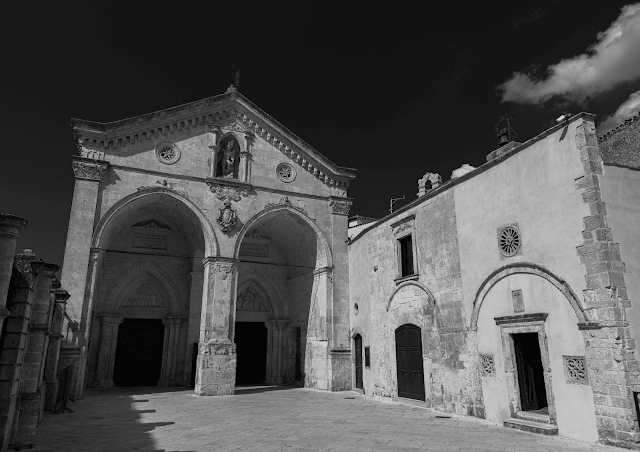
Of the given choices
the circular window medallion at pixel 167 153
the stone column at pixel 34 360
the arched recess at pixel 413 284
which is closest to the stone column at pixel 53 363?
the stone column at pixel 34 360

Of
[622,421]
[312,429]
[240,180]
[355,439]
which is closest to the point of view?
[622,421]

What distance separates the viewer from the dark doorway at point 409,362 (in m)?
12.9

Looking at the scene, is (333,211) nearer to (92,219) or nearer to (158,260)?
(158,260)

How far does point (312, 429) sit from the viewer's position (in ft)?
30.4

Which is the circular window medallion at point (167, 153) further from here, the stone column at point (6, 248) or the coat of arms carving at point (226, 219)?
the stone column at point (6, 248)

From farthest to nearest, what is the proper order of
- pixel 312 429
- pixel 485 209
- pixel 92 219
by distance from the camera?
1. pixel 92 219
2. pixel 485 209
3. pixel 312 429

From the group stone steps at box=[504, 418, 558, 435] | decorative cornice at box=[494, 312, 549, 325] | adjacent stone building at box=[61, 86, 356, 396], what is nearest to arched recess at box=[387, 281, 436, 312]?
decorative cornice at box=[494, 312, 549, 325]

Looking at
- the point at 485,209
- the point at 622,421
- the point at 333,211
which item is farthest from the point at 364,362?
the point at 622,421

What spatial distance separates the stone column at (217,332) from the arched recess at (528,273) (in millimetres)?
8594

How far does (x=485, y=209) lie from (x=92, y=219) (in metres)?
12.2

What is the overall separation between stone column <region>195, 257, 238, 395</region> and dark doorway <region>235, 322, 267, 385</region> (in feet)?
14.2

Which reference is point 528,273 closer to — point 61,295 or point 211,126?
point 61,295

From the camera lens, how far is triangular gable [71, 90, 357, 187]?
15.3 meters

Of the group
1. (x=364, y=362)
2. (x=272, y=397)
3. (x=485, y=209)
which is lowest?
(x=272, y=397)
